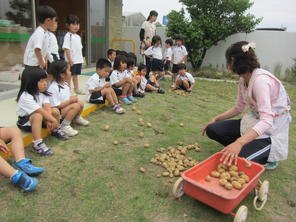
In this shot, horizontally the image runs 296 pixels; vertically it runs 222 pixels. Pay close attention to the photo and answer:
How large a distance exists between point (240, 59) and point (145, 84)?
3.90 meters

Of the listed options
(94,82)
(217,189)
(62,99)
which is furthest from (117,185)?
(94,82)

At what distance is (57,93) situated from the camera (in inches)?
136

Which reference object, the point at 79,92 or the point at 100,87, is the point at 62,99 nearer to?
the point at 100,87

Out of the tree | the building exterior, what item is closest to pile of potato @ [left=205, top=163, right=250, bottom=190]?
the building exterior

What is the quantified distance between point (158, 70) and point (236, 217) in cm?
604

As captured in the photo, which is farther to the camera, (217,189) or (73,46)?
(73,46)

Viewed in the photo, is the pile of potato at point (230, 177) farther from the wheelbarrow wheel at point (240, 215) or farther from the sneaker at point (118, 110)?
the sneaker at point (118, 110)

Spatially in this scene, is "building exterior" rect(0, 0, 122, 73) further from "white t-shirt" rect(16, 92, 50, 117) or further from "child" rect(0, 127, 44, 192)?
"child" rect(0, 127, 44, 192)

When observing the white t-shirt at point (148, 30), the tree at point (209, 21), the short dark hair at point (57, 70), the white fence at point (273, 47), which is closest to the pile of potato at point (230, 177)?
the short dark hair at point (57, 70)

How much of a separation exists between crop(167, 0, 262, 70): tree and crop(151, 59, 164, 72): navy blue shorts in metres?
3.35

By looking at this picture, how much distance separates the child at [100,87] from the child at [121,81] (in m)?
0.52

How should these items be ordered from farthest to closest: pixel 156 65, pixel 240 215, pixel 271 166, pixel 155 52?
pixel 156 65
pixel 155 52
pixel 271 166
pixel 240 215

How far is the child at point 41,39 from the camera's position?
3.75 metres

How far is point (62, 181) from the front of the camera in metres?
2.52
